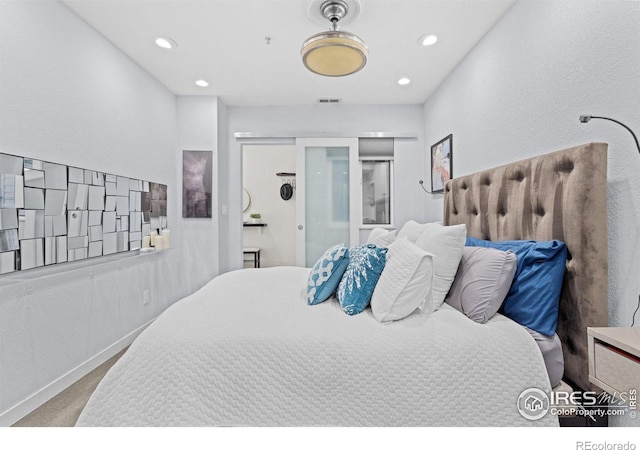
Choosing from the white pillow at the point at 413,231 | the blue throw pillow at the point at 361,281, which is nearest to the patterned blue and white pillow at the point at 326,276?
the blue throw pillow at the point at 361,281

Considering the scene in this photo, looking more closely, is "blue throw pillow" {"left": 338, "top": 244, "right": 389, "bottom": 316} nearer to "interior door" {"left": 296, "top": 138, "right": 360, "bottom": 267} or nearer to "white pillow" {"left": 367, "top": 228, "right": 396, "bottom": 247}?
"white pillow" {"left": 367, "top": 228, "right": 396, "bottom": 247}

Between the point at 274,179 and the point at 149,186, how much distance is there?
2678mm

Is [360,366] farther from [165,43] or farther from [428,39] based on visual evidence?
[165,43]

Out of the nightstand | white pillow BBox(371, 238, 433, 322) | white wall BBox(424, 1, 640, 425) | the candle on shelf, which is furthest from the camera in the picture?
the candle on shelf

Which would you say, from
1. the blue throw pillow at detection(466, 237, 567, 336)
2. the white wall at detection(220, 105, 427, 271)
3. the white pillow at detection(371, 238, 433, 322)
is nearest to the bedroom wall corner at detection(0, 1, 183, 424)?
the white wall at detection(220, 105, 427, 271)

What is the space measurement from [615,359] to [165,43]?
10.7 feet

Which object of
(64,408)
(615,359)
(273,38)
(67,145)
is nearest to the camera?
(615,359)

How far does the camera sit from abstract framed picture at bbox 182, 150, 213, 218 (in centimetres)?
351

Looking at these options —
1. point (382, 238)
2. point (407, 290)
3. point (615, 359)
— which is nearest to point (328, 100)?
point (382, 238)

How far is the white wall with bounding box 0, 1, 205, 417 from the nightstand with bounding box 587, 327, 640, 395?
2759 mm

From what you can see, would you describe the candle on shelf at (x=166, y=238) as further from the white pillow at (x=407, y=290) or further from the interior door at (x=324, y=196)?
the white pillow at (x=407, y=290)

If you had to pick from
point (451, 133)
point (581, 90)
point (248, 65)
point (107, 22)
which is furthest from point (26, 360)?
point (451, 133)

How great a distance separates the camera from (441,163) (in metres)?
3.14

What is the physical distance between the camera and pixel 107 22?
7.22ft
